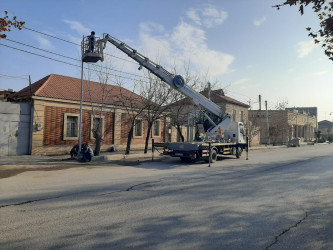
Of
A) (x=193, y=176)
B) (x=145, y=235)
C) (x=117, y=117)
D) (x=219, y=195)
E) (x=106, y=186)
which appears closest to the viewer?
(x=145, y=235)

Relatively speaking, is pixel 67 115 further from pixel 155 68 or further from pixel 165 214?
pixel 165 214

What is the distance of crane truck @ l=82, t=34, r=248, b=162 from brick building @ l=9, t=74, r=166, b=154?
4.69m

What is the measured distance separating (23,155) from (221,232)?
1724cm

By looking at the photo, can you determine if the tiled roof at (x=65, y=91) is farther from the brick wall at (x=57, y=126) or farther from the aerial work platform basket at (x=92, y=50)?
the aerial work platform basket at (x=92, y=50)

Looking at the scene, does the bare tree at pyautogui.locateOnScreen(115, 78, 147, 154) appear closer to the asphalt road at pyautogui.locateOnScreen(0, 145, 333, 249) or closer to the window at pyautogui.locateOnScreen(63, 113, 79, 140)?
the window at pyautogui.locateOnScreen(63, 113, 79, 140)

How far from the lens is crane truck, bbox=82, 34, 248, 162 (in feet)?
47.5

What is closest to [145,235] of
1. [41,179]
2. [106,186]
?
[106,186]

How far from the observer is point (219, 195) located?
279 inches

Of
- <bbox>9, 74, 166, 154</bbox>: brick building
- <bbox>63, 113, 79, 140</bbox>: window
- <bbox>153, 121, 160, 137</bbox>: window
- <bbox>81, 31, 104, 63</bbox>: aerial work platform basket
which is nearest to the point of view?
<bbox>81, 31, 104, 63</bbox>: aerial work platform basket

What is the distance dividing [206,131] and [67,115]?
Result: 426 inches

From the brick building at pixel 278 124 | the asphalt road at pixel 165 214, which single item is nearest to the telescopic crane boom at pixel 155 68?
the asphalt road at pixel 165 214

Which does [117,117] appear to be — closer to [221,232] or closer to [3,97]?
[3,97]

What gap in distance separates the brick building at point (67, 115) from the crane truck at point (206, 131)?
469cm

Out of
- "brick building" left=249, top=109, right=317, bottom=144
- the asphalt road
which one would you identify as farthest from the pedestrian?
"brick building" left=249, top=109, right=317, bottom=144
